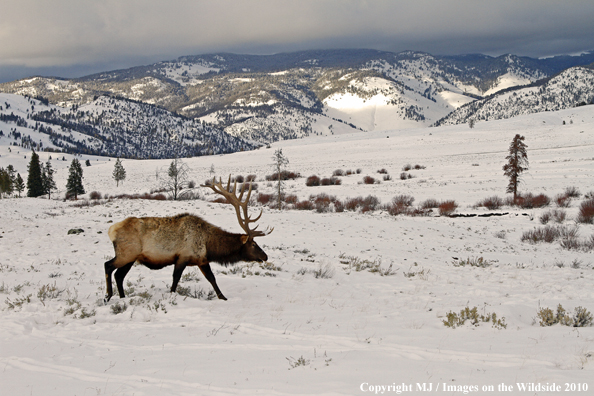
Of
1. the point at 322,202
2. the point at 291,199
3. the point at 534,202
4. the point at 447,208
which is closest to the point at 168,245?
the point at 447,208

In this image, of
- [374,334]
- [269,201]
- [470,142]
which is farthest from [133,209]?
[470,142]

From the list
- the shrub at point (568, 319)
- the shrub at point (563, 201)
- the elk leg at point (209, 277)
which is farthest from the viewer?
the shrub at point (563, 201)

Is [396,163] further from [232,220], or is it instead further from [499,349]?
[499,349]

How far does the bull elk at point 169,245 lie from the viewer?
6.37 metres

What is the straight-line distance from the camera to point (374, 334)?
5.22 m

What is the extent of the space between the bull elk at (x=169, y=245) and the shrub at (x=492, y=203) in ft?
82.8

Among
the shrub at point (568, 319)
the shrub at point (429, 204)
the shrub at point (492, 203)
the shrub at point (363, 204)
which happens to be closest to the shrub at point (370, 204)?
the shrub at point (363, 204)

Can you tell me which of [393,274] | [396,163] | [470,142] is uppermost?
[470,142]

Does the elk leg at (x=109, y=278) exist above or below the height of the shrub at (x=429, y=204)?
below

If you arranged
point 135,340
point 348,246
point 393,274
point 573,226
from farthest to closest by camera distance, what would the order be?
point 573,226
point 348,246
point 393,274
point 135,340

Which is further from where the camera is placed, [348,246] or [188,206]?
[188,206]

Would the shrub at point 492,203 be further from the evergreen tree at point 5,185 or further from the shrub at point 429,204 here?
the evergreen tree at point 5,185

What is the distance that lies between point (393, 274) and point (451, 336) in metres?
5.44

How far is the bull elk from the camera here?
6367mm
